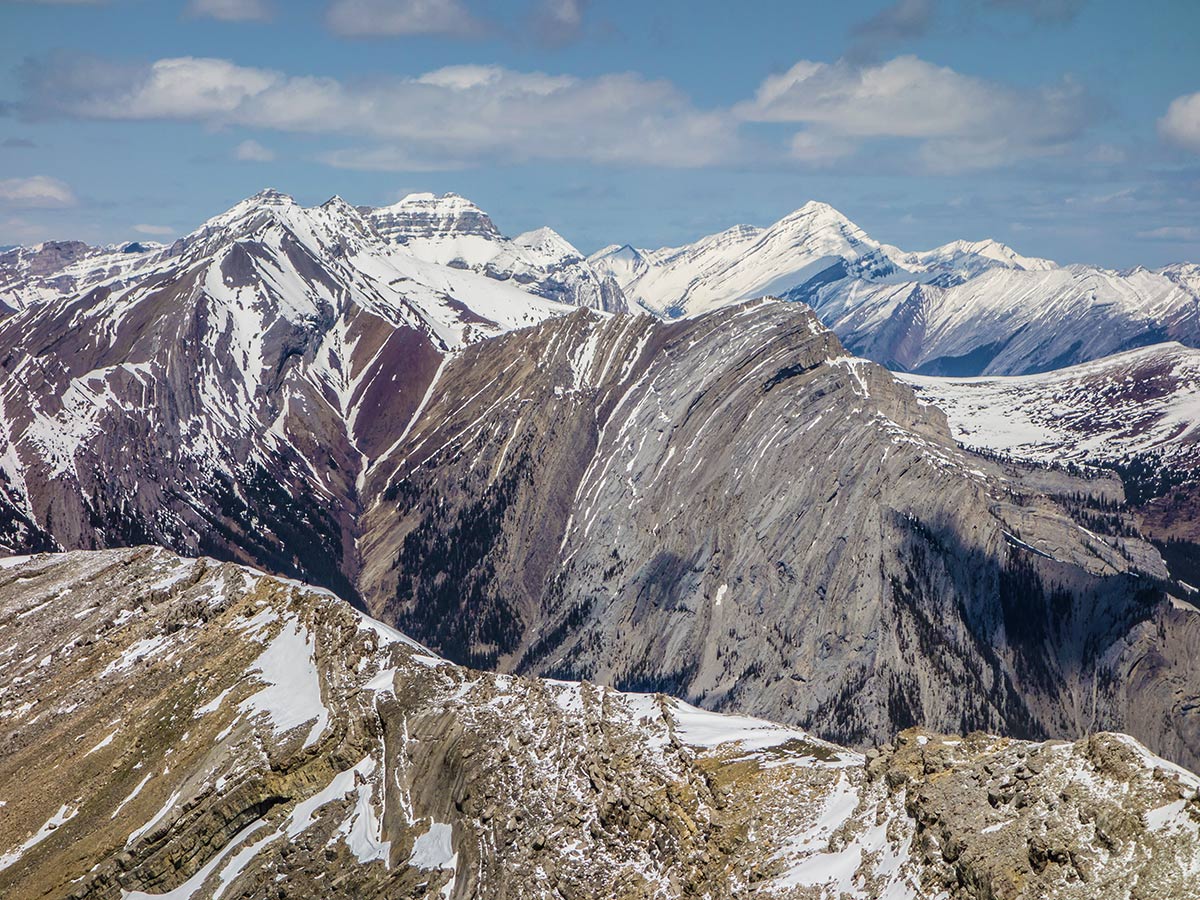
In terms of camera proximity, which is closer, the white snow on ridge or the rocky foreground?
the rocky foreground

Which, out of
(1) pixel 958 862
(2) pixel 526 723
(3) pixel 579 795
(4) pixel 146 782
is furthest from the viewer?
(4) pixel 146 782

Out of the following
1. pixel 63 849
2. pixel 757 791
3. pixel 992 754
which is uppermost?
pixel 992 754

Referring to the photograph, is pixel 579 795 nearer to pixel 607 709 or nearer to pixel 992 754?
pixel 607 709

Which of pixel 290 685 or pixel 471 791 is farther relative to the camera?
pixel 290 685

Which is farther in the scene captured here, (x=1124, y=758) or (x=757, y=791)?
(x=757, y=791)

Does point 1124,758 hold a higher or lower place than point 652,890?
higher

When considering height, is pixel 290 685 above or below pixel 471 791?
above

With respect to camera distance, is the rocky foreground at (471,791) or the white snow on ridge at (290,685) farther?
the white snow on ridge at (290,685)

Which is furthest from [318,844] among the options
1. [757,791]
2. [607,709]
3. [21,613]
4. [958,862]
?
[21,613]
